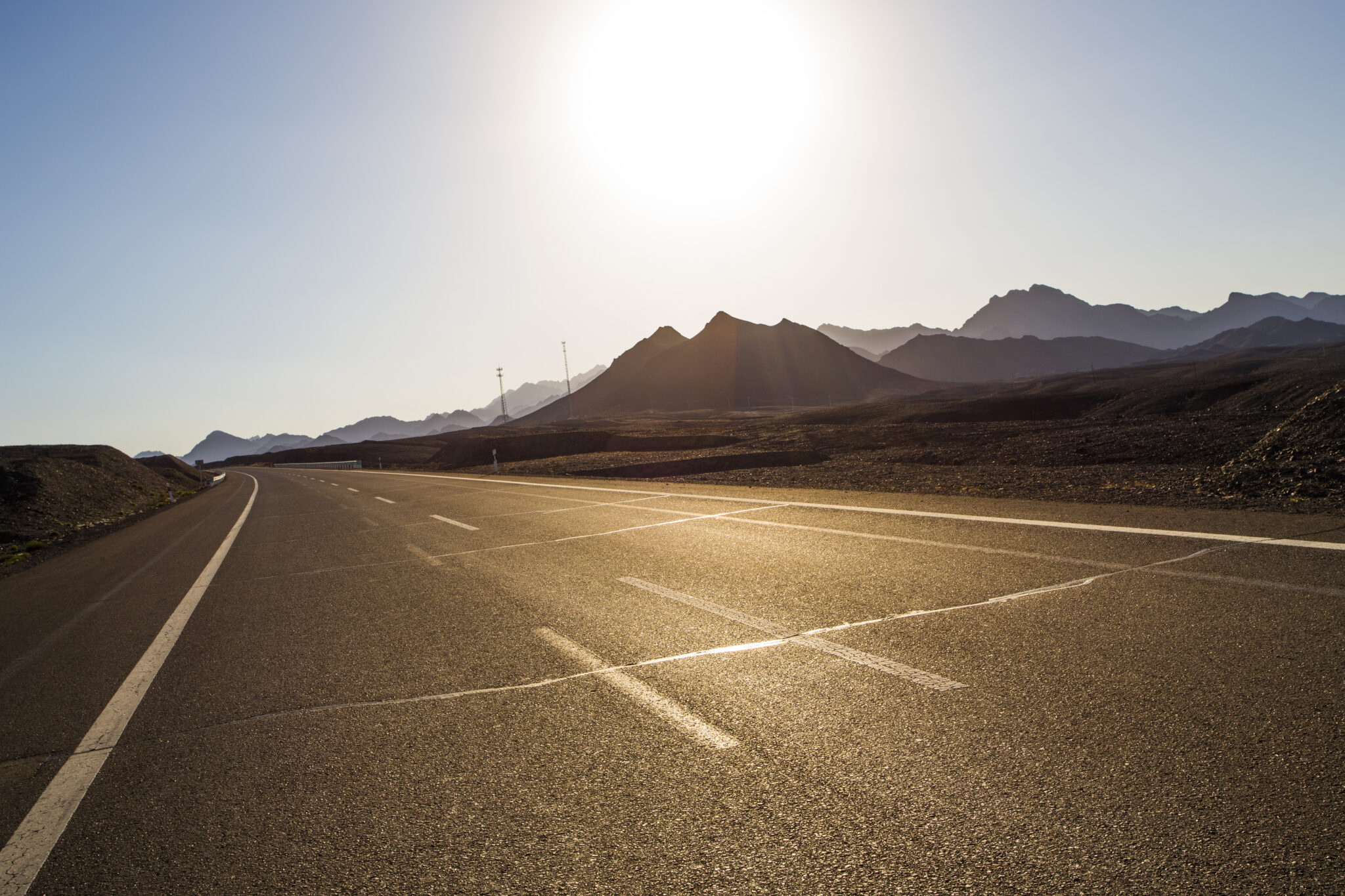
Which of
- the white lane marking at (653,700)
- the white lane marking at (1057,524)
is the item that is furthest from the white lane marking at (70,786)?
the white lane marking at (1057,524)

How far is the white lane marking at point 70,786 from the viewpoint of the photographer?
8.98ft

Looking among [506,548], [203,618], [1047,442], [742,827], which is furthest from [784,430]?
[742,827]

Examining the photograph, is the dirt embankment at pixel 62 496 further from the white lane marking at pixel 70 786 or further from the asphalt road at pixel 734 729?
the asphalt road at pixel 734 729

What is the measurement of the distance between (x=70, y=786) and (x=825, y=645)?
4000mm

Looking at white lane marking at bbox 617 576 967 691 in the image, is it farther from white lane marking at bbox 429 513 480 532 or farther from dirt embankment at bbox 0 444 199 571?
dirt embankment at bbox 0 444 199 571

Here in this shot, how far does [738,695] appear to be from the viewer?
12.0ft

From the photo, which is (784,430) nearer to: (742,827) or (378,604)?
(378,604)

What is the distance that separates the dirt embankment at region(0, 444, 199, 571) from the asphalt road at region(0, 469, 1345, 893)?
43.3 feet

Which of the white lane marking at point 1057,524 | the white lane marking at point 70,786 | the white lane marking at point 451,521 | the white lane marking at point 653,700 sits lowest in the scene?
the white lane marking at point 70,786

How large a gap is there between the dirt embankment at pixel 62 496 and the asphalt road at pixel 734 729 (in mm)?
13212

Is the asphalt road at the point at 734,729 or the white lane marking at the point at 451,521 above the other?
the white lane marking at the point at 451,521

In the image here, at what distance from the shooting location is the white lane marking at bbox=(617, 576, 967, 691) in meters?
3.62

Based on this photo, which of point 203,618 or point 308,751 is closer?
point 308,751

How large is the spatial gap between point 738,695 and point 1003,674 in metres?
1.38
